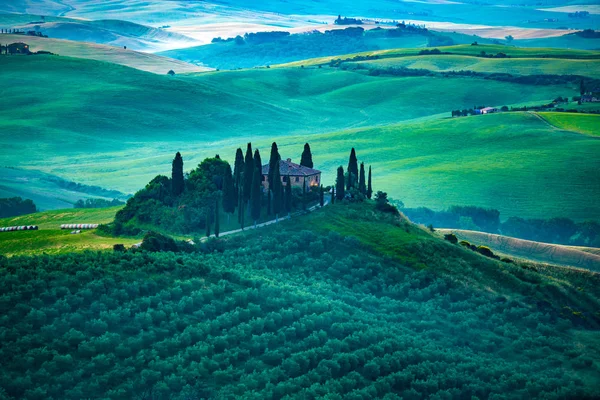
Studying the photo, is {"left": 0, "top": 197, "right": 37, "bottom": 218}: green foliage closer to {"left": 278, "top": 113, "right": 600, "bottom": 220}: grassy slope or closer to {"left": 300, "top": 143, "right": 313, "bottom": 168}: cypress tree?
{"left": 300, "top": 143, "right": 313, "bottom": 168}: cypress tree

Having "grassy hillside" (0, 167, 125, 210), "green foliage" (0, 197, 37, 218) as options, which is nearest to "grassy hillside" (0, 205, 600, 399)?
"green foliage" (0, 197, 37, 218)

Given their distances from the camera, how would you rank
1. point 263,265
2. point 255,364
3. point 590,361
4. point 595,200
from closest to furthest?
point 255,364 → point 590,361 → point 263,265 → point 595,200

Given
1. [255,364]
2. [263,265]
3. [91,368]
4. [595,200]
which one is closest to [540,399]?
[255,364]

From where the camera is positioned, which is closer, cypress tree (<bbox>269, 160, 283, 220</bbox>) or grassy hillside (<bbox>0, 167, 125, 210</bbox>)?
cypress tree (<bbox>269, 160, 283, 220</bbox>)

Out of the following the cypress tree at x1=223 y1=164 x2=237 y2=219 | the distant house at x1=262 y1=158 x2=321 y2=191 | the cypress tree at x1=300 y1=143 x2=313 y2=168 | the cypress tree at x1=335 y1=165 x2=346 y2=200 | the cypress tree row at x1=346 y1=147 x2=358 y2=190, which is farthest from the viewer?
the cypress tree at x1=300 y1=143 x2=313 y2=168

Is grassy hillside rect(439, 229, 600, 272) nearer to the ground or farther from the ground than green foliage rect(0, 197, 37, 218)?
nearer to the ground

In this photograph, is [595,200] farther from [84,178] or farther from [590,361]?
[84,178]

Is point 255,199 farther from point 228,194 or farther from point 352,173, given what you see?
point 352,173

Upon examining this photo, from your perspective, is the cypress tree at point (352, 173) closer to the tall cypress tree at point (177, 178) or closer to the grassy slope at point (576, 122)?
the tall cypress tree at point (177, 178)
